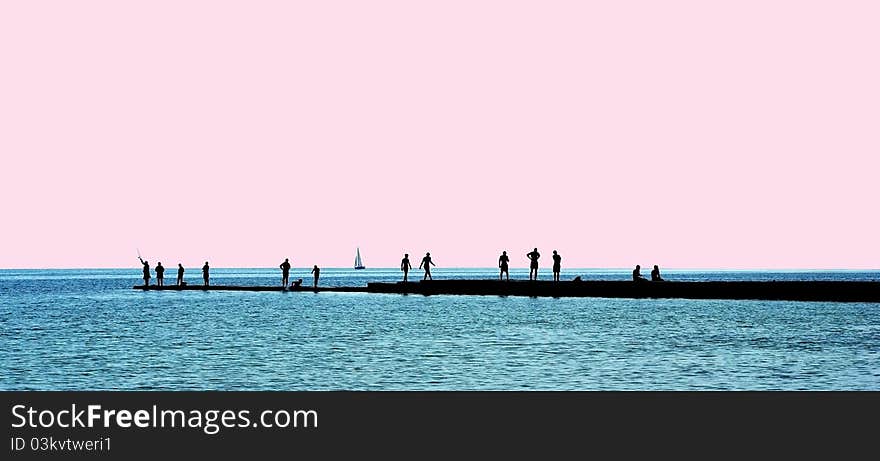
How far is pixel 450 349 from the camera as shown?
33875 millimetres

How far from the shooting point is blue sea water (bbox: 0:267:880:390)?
26.0 meters

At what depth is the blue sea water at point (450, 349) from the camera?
2605 cm
